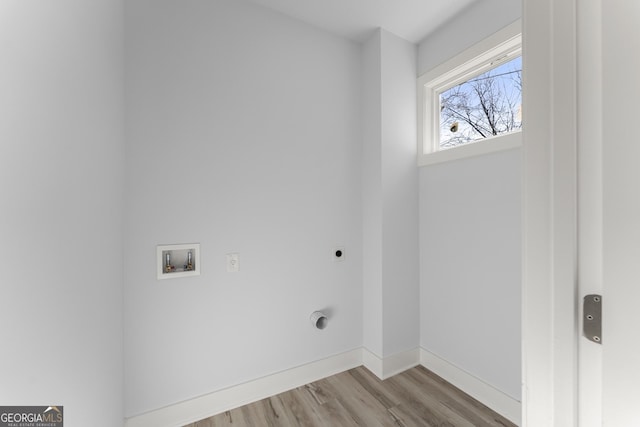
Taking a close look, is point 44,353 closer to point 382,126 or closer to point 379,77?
point 382,126

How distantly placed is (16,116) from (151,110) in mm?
1101

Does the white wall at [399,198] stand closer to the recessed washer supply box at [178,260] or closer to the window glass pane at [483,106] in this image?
the window glass pane at [483,106]

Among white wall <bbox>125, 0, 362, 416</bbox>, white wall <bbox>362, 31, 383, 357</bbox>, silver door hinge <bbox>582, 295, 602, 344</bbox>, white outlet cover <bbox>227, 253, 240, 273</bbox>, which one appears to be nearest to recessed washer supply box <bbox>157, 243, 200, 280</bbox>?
white wall <bbox>125, 0, 362, 416</bbox>

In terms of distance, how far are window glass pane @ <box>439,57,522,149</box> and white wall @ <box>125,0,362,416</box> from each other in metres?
0.71

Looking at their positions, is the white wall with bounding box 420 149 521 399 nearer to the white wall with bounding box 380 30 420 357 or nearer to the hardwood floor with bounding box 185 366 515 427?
the white wall with bounding box 380 30 420 357

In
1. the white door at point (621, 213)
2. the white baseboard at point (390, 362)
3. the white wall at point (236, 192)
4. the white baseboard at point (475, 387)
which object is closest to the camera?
the white door at point (621, 213)

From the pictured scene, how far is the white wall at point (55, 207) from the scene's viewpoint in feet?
1.40

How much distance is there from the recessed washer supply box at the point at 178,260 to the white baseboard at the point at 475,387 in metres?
1.85

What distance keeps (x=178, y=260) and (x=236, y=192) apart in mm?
520

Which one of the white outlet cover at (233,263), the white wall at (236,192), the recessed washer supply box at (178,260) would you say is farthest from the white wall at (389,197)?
the recessed washer supply box at (178,260)

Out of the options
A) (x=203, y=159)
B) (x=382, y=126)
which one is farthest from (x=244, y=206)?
(x=382, y=126)

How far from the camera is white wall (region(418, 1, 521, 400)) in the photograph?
1.49 m

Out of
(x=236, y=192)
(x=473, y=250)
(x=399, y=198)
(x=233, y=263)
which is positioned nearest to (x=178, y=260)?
(x=233, y=263)

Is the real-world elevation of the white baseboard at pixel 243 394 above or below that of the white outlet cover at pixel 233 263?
below
